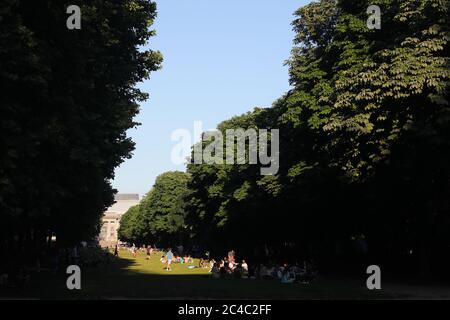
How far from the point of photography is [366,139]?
3356 centimetres

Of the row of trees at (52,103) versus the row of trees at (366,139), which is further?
the row of trees at (366,139)

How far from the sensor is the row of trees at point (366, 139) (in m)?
30.6

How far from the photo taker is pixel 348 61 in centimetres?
3644

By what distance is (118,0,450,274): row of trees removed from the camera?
3058 cm

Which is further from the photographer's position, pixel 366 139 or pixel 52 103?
pixel 366 139

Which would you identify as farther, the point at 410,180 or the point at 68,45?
the point at 410,180

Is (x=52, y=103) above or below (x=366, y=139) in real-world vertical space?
above

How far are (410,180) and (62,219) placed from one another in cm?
2310

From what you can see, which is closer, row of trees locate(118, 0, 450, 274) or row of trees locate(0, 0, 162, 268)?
row of trees locate(0, 0, 162, 268)

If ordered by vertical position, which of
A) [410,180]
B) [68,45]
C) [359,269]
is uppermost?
[68,45]
